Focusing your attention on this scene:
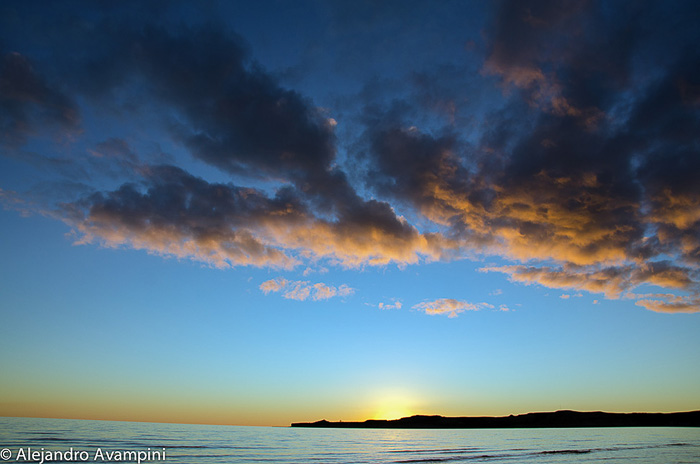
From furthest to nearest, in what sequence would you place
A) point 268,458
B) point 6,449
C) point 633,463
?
point 268,458, point 6,449, point 633,463

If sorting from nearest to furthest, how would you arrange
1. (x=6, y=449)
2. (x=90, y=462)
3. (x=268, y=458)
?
(x=90, y=462) < (x=6, y=449) < (x=268, y=458)

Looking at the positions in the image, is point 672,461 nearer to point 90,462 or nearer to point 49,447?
point 90,462

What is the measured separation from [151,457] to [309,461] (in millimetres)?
16240

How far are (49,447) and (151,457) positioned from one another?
52.3ft

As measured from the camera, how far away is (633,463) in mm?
40031

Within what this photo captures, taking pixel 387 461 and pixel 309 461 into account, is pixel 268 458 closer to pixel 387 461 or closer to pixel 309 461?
pixel 309 461

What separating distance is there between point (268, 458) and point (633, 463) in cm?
3815

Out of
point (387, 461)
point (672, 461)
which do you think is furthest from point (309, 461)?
point (672, 461)

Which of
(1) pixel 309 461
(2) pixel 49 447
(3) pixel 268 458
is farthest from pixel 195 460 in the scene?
(2) pixel 49 447

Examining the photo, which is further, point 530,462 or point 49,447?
point 49,447

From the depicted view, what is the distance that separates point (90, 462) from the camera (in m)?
35.8

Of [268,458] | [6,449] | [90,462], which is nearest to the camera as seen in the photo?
[90,462]

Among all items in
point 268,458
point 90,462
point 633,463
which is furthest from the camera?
point 268,458

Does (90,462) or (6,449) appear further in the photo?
(6,449)
